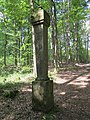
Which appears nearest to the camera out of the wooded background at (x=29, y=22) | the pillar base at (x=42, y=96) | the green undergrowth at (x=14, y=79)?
the pillar base at (x=42, y=96)

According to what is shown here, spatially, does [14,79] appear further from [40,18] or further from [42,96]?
[40,18]

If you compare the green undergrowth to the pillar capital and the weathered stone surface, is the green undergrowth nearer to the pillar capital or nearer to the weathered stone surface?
the weathered stone surface

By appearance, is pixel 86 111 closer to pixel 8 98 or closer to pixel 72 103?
pixel 72 103

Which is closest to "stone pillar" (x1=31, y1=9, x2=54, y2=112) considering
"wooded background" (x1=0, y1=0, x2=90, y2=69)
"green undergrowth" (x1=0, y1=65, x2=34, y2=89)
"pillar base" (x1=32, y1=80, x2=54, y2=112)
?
"pillar base" (x1=32, y1=80, x2=54, y2=112)

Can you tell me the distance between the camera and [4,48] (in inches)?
759

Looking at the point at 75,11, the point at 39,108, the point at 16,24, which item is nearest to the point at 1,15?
the point at 16,24

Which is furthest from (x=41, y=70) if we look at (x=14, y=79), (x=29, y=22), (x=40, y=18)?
(x=29, y=22)

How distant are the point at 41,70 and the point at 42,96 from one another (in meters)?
0.72

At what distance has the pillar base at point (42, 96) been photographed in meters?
3.58

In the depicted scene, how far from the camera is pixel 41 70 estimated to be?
3684 millimetres

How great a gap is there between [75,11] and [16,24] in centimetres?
730

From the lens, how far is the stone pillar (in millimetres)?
3588

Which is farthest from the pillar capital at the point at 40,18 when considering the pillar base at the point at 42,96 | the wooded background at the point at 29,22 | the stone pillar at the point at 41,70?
the wooded background at the point at 29,22

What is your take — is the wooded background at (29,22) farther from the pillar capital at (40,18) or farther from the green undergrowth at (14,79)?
the pillar capital at (40,18)
